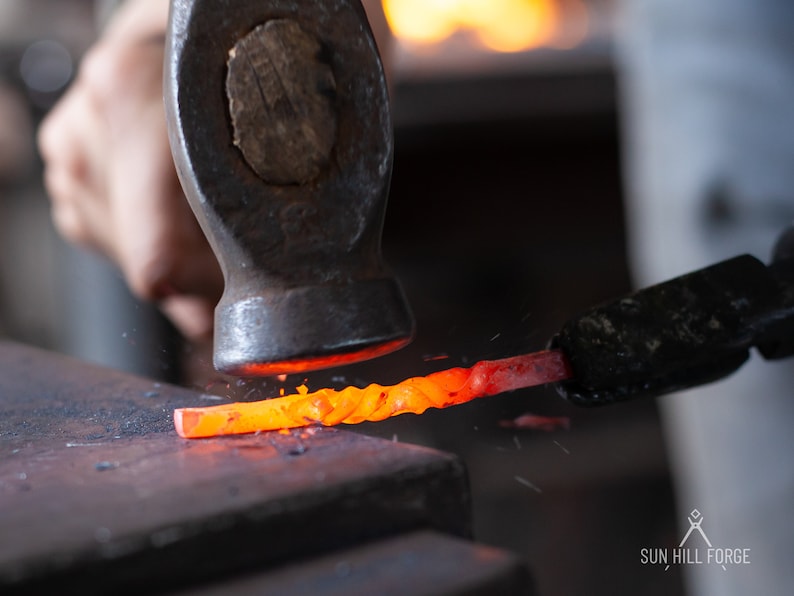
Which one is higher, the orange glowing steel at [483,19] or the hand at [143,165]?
the orange glowing steel at [483,19]

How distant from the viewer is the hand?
118 centimetres

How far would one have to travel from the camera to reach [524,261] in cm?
268

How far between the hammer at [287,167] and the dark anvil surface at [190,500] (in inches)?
3.0

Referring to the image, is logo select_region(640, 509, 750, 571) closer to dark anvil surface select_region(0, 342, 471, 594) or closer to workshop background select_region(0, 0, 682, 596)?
workshop background select_region(0, 0, 682, 596)

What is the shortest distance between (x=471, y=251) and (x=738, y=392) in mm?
1251

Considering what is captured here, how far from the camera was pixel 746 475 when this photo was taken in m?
1.47

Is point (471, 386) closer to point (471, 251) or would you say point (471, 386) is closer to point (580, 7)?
point (471, 251)

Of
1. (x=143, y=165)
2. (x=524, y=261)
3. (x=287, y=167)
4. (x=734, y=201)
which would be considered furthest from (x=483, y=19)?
(x=287, y=167)

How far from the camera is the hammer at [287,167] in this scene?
63 centimetres

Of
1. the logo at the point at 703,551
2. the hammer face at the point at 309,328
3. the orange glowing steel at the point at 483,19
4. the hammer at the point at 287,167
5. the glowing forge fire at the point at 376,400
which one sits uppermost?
the orange glowing steel at the point at 483,19

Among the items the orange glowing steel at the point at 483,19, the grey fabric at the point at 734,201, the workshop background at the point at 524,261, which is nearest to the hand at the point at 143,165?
the grey fabric at the point at 734,201

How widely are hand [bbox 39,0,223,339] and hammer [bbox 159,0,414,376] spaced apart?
1.75 ft

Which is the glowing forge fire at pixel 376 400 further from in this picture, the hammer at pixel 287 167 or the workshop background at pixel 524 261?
the workshop background at pixel 524 261

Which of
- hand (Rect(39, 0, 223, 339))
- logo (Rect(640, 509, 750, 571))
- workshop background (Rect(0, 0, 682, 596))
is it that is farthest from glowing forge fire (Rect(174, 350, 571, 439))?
workshop background (Rect(0, 0, 682, 596))
